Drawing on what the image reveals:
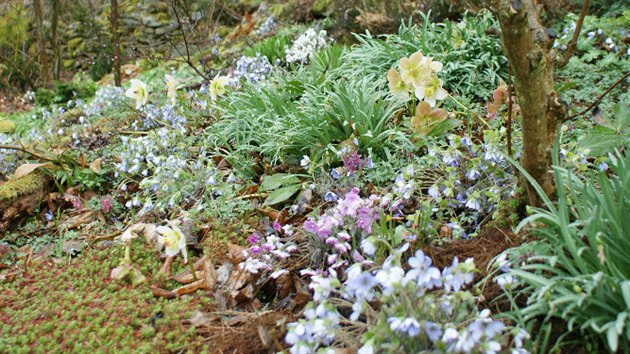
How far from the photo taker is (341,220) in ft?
7.95

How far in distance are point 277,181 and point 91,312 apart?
4.38 feet

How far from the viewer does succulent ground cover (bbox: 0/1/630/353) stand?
5.82 feet

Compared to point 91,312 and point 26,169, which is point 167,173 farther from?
point 91,312

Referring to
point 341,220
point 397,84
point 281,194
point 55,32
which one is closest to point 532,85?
point 341,220

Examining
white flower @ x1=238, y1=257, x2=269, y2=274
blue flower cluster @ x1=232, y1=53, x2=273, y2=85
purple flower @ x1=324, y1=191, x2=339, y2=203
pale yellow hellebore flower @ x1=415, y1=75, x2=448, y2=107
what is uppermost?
pale yellow hellebore flower @ x1=415, y1=75, x2=448, y2=107

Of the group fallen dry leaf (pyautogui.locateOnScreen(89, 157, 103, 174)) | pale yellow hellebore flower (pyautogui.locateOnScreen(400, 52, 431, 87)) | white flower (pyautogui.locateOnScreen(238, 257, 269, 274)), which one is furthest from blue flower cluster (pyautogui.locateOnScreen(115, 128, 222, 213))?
pale yellow hellebore flower (pyautogui.locateOnScreen(400, 52, 431, 87))

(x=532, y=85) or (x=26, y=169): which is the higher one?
(x=532, y=85)

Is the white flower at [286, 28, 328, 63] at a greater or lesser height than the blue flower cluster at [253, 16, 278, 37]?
greater

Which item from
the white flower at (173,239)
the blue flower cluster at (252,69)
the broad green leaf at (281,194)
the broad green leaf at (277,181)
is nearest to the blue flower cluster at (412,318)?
the white flower at (173,239)

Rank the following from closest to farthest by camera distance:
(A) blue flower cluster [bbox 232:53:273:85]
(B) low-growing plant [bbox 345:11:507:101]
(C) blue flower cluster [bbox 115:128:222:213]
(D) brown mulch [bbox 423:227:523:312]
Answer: (D) brown mulch [bbox 423:227:523:312] → (C) blue flower cluster [bbox 115:128:222:213] → (B) low-growing plant [bbox 345:11:507:101] → (A) blue flower cluster [bbox 232:53:273:85]

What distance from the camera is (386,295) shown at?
172 centimetres

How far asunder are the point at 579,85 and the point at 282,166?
7.39 ft

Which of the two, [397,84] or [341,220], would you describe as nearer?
[341,220]

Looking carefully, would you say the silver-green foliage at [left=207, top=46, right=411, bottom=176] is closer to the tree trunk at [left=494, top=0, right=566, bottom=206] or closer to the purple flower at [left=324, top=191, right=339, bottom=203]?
the purple flower at [left=324, top=191, right=339, bottom=203]
